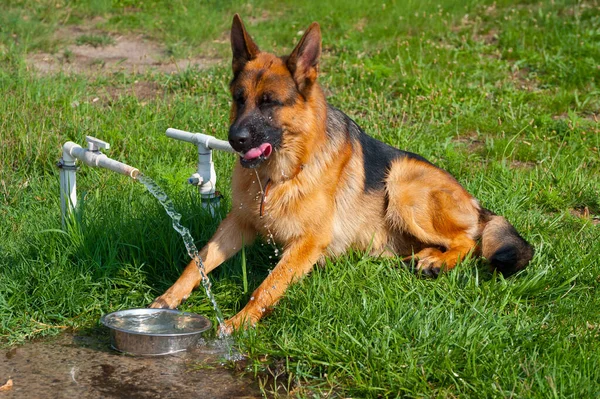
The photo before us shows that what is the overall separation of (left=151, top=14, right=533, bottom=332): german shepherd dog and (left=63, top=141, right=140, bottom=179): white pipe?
723 mm

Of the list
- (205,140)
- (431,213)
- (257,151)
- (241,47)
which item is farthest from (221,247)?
(431,213)

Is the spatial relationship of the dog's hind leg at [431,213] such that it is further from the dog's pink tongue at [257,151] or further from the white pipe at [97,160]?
the white pipe at [97,160]

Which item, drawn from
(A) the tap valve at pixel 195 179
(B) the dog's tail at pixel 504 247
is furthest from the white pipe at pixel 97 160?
(B) the dog's tail at pixel 504 247

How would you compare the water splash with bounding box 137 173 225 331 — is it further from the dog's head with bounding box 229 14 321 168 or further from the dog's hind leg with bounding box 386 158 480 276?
the dog's hind leg with bounding box 386 158 480 276

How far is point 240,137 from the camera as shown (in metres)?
4.48

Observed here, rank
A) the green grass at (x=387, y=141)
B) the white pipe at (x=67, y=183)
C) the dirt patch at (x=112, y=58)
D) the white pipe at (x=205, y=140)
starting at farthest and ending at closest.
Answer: the dirt patch at (x=112, y=58), the white pipe at (x=205, y=140), the white pipe at (x=67, y=183), the green grass at (x=387, y=141)

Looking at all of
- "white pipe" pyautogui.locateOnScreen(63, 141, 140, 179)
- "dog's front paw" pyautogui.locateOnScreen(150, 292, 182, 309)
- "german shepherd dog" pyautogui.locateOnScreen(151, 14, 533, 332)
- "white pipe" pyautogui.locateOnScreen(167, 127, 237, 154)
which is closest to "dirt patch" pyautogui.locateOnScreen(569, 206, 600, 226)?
"german shepherd dog" pyautogui.locateOnScreen(151, 14, 533, 332)

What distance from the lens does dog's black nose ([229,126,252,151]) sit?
176 inches

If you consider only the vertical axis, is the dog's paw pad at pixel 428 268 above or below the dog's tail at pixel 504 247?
below

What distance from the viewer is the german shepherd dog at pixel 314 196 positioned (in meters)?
4.68

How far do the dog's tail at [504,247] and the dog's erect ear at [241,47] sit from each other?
1.99 m

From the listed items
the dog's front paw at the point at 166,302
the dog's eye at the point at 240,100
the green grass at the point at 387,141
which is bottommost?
the dog's front paw at the point at 166,302

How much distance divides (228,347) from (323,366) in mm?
622

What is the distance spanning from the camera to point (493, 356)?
12.6ft
